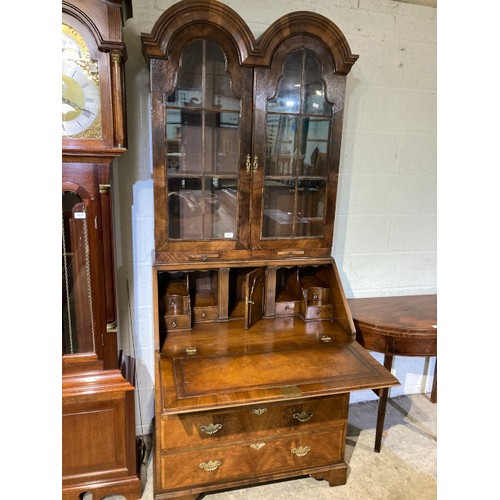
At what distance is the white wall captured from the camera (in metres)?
1.77

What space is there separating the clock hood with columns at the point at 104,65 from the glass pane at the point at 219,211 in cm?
40

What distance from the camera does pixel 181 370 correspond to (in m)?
1.47

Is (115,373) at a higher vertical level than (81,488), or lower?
higher

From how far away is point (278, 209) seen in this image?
1726 millimetres

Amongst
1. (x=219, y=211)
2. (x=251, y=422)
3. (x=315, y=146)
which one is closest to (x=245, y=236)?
(x=219, y=211)

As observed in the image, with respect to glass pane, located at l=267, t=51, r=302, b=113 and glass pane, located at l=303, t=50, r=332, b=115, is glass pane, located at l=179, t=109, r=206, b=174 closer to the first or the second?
glass pane, located at l=267, t=51, r=302, b=113

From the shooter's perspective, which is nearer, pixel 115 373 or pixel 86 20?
pixel 86 20

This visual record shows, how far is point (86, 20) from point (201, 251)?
0.90 metres

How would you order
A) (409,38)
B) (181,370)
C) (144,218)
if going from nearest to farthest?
1. (181,370)
2. (144,218)
3. (409,38)

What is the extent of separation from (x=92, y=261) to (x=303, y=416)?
3.49ft
